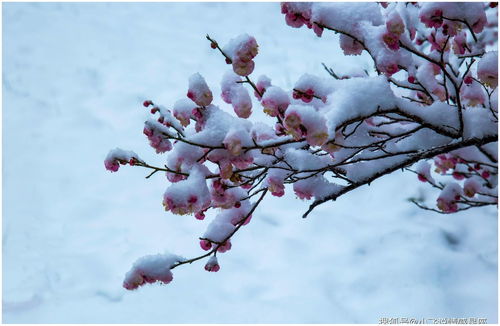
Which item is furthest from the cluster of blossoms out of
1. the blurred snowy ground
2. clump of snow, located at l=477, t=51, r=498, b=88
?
the blurred snowy ground

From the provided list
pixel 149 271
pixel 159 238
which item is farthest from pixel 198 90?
pixel 159 238

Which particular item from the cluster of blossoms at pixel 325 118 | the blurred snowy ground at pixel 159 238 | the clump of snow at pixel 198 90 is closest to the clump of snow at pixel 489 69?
the cluster of blossoms at pixel 325 118

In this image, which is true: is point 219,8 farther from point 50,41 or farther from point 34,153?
point 34,153

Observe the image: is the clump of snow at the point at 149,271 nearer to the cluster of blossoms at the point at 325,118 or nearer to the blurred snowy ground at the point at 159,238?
the cluster of blossoms at the point at 325,118

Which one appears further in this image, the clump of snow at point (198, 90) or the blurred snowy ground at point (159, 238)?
the blurred snowy ground at point (159, 238)

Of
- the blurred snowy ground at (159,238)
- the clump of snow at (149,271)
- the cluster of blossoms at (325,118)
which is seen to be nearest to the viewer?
the cluster of blossoms at (325,118)

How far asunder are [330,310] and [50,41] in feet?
15.4

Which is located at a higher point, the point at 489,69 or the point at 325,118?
the point at 489,69

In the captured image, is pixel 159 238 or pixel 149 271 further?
pixel 159 238

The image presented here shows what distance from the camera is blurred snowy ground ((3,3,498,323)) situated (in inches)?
109

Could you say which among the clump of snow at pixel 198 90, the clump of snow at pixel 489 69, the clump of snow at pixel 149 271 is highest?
the clump of snow at pixel 489 69

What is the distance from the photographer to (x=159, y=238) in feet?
10.9

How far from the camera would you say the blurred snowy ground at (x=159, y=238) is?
2.78 metres

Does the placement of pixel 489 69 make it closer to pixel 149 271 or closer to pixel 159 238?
pixel 149 271
